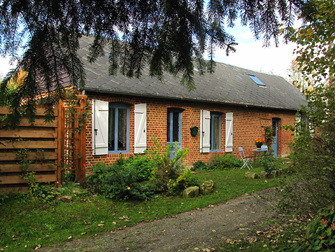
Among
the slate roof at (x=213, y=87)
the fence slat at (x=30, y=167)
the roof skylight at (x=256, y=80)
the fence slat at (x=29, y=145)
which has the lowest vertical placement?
the fence slat at (x=30, y=167)

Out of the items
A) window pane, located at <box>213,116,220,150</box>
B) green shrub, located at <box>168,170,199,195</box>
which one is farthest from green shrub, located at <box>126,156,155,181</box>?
window pane, located at <box>213,116,220,150</box>

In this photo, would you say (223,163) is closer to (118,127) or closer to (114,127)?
(118,127)

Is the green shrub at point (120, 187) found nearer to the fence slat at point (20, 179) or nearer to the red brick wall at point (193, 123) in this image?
the fence slat at point (20, 179)

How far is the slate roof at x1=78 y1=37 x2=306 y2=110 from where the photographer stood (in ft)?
31.0

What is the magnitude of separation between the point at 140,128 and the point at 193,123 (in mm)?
2703

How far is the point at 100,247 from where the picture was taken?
3.93 m

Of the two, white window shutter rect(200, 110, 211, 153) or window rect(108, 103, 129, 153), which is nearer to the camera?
window rect(108, 103, 129, 153)

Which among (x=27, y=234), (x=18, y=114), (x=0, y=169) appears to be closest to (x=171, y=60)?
(x=18, y=114)

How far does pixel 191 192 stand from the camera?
671cm

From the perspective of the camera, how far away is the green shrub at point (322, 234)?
2615mm

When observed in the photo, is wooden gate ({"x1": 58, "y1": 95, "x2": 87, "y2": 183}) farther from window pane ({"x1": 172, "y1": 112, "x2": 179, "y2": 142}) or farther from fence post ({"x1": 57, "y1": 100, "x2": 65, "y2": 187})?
window pane ({"x1": 172, "y1": 112, "x2": 179, "y2": 142})

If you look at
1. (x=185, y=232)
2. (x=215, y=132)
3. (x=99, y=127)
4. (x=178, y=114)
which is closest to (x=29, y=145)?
(x=99, y=127)

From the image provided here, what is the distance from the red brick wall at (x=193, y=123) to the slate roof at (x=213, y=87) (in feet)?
1.21

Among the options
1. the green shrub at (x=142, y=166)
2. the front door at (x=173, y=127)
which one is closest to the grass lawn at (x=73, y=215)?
the green shrub at (x=142, y=166)
